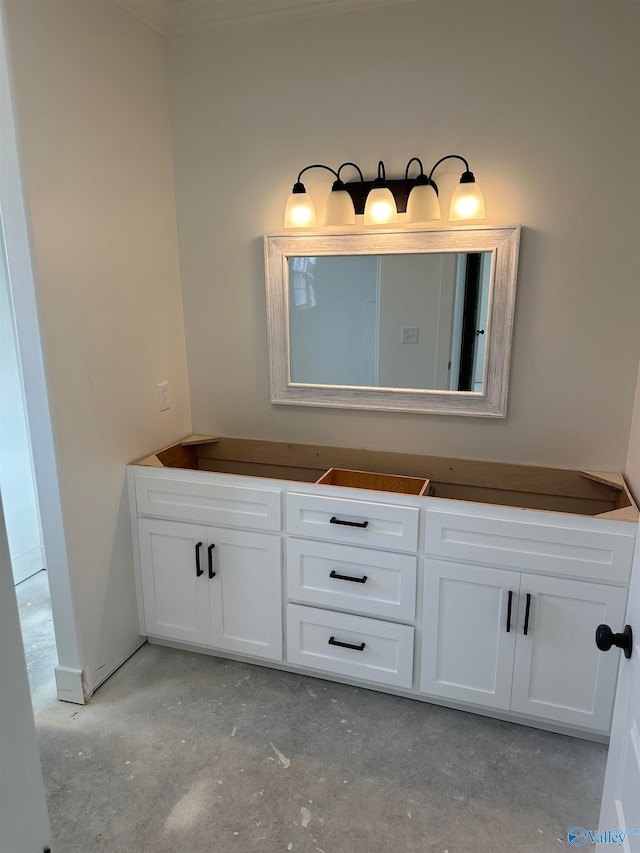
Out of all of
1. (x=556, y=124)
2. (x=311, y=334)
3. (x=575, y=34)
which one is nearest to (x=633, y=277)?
(x=556, y=124)

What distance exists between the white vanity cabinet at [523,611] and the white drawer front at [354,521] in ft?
0.28

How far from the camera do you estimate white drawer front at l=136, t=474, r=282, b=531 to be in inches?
85.7

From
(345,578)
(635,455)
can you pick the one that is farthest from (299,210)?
(635,455)

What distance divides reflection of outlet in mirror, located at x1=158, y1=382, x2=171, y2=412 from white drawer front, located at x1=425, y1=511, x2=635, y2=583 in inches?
50.8

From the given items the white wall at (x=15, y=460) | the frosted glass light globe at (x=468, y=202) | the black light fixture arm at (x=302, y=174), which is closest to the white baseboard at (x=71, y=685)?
the white wall at (x=15, y=460)

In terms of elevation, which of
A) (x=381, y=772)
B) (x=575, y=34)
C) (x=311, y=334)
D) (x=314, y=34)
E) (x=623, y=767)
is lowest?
(x=381, y=772)

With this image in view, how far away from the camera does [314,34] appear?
219cm

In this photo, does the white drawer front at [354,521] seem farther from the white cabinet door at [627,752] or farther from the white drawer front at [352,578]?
the white cabinet door at [627,752]

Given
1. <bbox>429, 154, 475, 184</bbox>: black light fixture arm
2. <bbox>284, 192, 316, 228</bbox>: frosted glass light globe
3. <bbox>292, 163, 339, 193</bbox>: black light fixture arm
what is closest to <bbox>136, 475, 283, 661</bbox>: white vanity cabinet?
<bbox>284, 192, 316, 228</bbox>: frosted glass light globe

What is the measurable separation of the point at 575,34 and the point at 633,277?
85 cm

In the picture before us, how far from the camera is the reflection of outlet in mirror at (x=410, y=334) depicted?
2312 mm

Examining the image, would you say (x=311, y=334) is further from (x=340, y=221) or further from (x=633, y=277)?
(x=633, y=277)

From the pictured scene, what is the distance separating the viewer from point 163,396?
2.53 meters

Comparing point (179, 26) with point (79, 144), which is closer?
point (79, 144)
